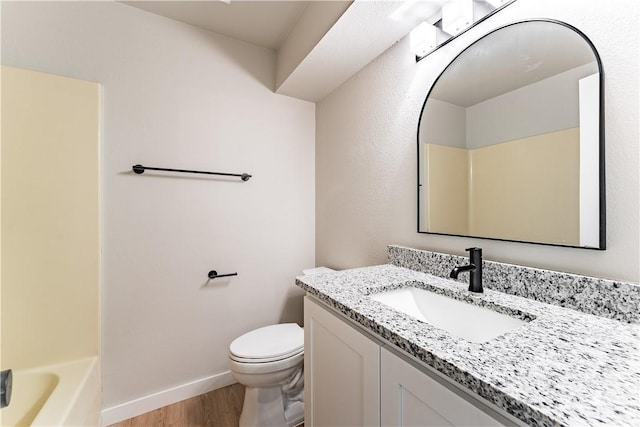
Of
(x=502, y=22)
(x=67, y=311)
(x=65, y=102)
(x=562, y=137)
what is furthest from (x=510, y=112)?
(x=67, y=311)

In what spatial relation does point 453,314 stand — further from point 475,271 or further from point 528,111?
point 528,111

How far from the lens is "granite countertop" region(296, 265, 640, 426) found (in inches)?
15.1

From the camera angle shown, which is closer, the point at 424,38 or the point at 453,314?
the point at 453,314

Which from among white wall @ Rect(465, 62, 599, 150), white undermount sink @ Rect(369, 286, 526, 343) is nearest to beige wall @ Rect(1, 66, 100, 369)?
white undermount sink @ Rect(369, 286, 526, 343)

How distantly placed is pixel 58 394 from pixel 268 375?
2.92 ft

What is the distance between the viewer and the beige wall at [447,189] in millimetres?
1119

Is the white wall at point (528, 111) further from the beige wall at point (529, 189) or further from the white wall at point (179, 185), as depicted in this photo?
the white wall at point (179, 185)

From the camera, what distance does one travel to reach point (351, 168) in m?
1.75

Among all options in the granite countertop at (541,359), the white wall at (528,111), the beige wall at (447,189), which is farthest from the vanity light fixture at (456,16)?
the granite countertop at (541,359)

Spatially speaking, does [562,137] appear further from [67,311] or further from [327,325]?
[67,311]

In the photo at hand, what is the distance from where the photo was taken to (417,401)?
1.94 ft

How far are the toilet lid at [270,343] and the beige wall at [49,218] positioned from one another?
78 cm

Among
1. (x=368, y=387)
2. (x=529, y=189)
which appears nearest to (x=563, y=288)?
(x=529, y=189)

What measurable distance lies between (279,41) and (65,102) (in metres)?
1.34
